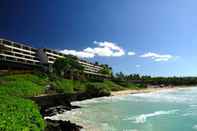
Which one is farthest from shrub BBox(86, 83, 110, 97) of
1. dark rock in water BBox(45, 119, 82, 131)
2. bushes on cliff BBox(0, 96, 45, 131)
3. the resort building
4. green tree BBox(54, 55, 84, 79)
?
bushes on cliff BBox(0, 96, 45, 131)

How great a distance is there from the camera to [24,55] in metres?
120

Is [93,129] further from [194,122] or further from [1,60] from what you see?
[1,60]

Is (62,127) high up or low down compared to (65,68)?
down

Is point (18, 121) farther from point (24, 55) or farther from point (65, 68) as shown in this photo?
point (65, 68)

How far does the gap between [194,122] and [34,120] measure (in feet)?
65.2

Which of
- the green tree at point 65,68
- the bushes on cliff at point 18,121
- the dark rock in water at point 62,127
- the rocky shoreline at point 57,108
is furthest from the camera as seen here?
the green tree at point 65,68

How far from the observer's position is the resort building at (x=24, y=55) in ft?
357

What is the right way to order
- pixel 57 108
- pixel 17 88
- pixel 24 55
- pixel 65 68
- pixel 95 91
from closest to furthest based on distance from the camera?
pixel 57 108
pixel 17 88
pixel 95 91
pixel 24 55
pixel 65 68

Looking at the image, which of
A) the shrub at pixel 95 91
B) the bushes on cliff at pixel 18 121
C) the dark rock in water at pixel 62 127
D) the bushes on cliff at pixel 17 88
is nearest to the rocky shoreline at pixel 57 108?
the dark rock in water at pixel 62 127

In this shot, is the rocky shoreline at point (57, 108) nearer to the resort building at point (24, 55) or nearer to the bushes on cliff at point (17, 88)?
the bushes on cliff at point (17, 88)

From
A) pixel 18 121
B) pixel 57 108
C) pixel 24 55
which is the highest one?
pixel 24 55

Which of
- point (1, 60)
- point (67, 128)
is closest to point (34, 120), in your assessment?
point (67, 128)

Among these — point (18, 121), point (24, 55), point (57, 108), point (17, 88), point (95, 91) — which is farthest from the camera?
point (24, 55)

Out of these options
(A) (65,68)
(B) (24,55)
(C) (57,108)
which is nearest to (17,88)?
(C) (57,108)
